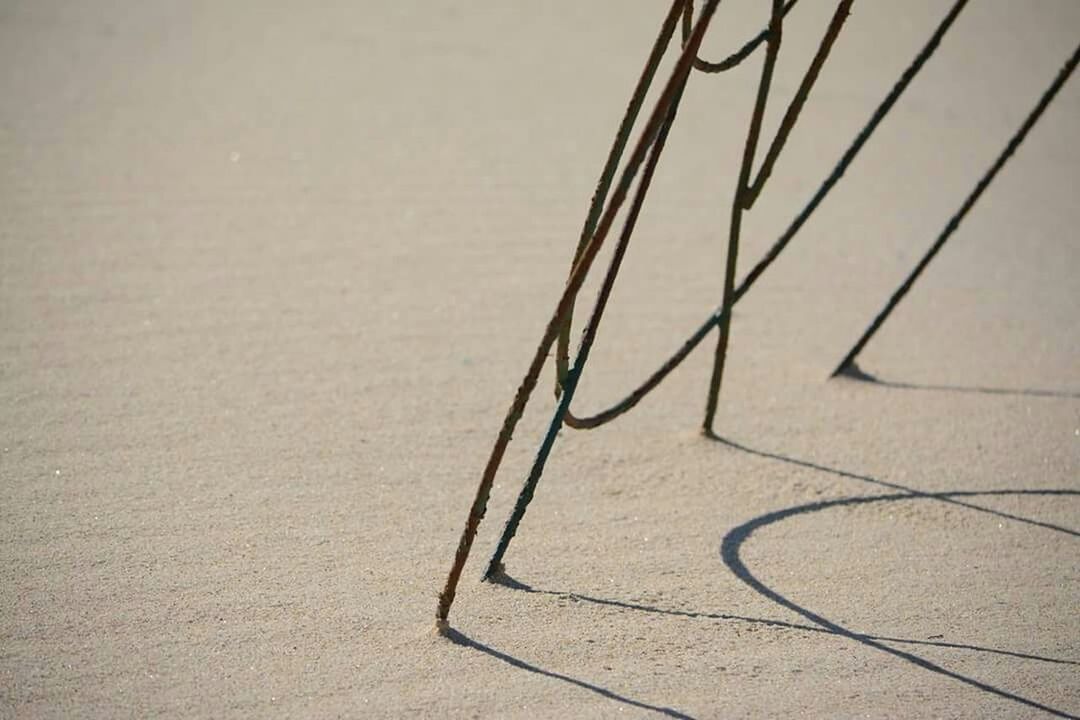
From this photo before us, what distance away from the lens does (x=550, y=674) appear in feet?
7.00

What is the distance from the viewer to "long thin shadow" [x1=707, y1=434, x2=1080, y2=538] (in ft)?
9.08


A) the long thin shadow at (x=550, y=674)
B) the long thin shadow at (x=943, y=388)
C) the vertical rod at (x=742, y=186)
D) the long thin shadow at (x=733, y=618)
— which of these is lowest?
the long thin shadow at (x=550, y=674)

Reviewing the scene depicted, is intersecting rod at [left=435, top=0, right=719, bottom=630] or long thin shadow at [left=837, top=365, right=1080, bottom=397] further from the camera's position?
long thin shadow at [left=837, top=365, right=1080, bottom=397]

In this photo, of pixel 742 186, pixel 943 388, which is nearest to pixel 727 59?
pixel 742 186

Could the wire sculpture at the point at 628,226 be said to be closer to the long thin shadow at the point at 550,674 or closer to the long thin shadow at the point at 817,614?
the long thin shadow at the point at 550,674

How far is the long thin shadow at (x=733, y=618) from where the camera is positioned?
2275mm

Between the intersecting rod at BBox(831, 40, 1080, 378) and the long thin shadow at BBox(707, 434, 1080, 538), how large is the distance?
1.48ft

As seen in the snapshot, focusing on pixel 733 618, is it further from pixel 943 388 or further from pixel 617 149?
pixel 943 388

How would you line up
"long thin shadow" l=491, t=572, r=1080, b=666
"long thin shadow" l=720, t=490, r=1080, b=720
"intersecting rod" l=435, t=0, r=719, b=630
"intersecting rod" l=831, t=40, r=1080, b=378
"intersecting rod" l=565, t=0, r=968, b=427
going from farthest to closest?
1. "intersecting rod" l=831, t=40, r=1080, b=378
2. "intersecting rod" l=565, t=0, r=968, b=427
3. "long thin shadow" l=491, t=572, r=1080, b=666
4. "long thin shadow" l=720, t=490, r=1080, b=720
5. "intersecting rod" l=435, t=0, r=719, b=630

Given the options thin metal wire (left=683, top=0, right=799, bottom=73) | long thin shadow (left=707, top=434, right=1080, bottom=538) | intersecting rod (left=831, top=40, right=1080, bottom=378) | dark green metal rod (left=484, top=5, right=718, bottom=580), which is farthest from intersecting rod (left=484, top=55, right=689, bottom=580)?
intersecting rod (left=831, top=40, right=1080, bottom=378)

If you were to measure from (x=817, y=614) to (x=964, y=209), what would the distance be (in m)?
1.20

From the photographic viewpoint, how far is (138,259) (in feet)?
12.2

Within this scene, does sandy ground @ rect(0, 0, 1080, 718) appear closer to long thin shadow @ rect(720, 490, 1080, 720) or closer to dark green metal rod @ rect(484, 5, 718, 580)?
long thin shadow @ rect(720, 490, 1080, 720)

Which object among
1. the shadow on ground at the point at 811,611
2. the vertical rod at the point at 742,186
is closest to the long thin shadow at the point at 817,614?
the shadow on ground at the point at 811,611
